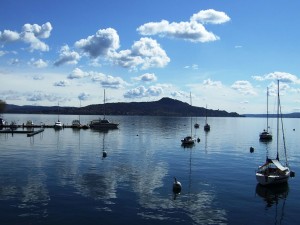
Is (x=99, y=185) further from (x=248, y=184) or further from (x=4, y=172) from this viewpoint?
(x=248, y=184)

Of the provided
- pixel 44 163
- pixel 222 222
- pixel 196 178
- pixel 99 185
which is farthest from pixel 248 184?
pixel 44 163

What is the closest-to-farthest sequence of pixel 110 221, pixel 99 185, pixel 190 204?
pixel 110 221 → pixel 190 204 → pixel 99 185

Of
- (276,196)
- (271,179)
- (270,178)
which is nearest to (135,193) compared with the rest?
(276,196)

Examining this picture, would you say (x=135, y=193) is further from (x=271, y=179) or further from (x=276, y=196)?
(x=271, y=179)

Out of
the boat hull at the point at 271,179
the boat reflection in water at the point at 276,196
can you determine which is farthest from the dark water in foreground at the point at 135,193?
the boat hull at the point at 271,179

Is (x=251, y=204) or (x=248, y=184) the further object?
(x=248, y=184)

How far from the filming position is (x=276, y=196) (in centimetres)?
4403

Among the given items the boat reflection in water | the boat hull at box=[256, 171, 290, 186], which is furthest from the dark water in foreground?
the boat hull at box=[256, 171, 290, 186]

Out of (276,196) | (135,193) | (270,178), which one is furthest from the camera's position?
(270,178)

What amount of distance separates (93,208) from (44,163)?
29166 millimetres

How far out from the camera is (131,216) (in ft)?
111

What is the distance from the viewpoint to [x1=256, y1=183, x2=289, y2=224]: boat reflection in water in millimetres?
37822

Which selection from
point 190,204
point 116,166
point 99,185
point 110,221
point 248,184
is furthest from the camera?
point 116,166

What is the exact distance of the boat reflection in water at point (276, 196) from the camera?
37.8m
